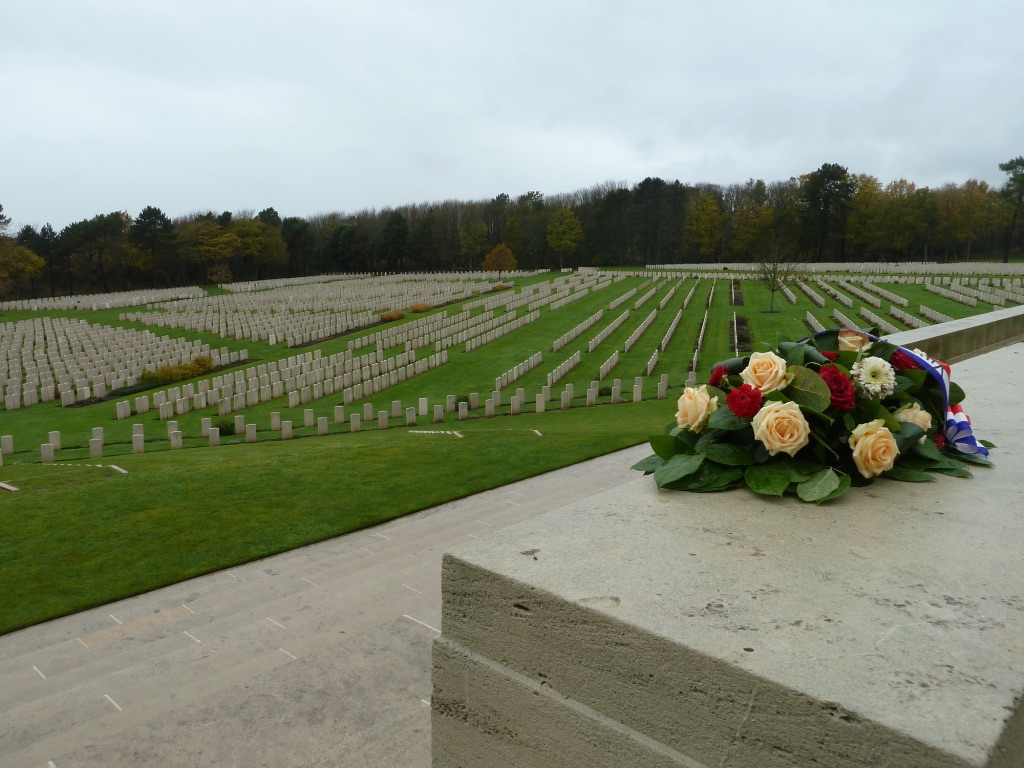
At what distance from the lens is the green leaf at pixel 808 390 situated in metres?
2.60

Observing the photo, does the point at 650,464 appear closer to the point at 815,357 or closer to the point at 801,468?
the point at 801,468

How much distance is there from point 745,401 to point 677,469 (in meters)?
0.36

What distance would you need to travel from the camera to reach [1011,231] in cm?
6900

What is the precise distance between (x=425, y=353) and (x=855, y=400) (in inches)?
1041

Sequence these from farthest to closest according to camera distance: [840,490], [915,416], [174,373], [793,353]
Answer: [174,373], [793,353], [915,416], [840,490]

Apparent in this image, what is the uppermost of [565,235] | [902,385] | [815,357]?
[565,235]

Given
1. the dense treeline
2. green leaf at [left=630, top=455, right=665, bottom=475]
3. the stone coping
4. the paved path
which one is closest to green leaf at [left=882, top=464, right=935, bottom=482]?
green leaf at [left=630, top=455, right=665, bottom=475]

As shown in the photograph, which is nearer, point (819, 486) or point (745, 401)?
point (819, 486)

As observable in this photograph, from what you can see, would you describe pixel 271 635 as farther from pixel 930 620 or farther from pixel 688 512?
pixel 930 620

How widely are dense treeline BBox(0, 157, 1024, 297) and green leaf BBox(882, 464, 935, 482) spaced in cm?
6390

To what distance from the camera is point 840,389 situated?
105 inches

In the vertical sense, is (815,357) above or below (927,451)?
above

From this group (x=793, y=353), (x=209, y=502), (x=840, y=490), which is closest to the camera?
(x=840, y=490)

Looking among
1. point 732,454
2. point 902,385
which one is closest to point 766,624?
point 732,454
